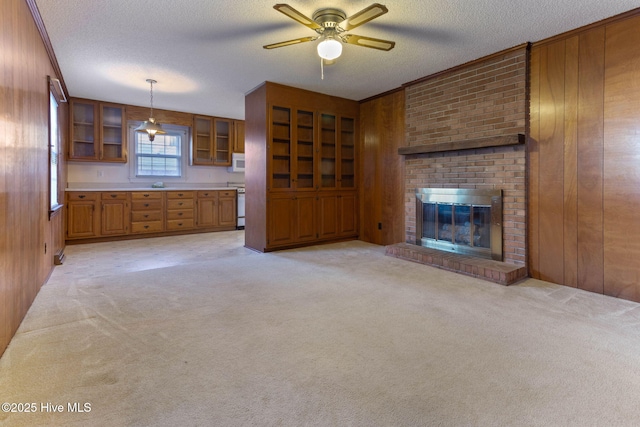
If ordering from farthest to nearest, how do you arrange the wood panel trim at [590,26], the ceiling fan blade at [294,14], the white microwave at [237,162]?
the white microwave at [237,162]
the wood panel trim at [590,26]
the ceiling fan blade at [294,14]

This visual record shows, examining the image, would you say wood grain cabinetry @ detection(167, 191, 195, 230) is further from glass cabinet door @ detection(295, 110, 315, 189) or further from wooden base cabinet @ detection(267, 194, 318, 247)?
glass cabinet door @ detection(295, 110, 315, 189)

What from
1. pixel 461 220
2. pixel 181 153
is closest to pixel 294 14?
pixel 461 220

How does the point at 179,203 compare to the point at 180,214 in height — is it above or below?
above

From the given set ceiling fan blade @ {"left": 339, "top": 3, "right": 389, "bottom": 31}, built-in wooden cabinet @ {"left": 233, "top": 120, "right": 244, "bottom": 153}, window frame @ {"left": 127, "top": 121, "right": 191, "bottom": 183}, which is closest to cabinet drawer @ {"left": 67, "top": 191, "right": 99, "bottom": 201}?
window frame @ {"left": 127, "top": 121, "right": 191, "bottom": 183}

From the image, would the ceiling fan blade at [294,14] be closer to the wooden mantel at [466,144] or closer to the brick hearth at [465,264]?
the wooden mantel at [466,144]

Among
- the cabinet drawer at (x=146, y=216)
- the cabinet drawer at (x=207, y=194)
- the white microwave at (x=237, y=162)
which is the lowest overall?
the cabinet drawer at (x=146, y=216)

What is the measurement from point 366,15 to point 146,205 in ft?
16.8

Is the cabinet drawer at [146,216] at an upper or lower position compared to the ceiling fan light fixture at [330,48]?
lower

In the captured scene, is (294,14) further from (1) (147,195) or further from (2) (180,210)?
(2) (180,210)

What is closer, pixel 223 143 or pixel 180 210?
pixel 180 210

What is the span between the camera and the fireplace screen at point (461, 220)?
3.79m

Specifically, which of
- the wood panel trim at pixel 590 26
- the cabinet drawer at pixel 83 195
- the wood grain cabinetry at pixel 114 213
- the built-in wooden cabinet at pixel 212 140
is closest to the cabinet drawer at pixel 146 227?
the wood grain cabinetry at pixel 114 213

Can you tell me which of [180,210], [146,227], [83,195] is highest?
[83,195]

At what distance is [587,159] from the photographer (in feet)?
10.2
